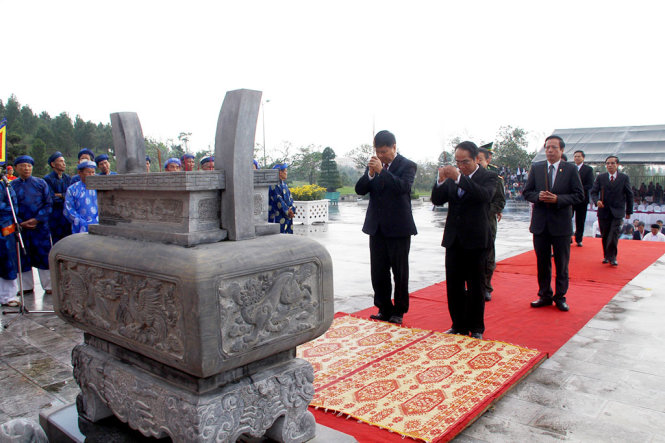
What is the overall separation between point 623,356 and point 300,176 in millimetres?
34132

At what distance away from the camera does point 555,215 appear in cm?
434

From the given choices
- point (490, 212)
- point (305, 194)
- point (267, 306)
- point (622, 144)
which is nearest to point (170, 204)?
point (267, 306)

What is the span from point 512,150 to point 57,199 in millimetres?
26157

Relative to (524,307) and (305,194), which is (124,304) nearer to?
(524,307)

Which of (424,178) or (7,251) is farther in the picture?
(424,178)

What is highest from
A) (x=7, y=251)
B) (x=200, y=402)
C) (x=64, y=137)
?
(x=64, y=137)

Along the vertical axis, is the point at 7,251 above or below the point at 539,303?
above

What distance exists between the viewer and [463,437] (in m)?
2.21

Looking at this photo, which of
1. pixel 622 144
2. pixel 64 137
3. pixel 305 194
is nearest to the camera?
pixel 305 194

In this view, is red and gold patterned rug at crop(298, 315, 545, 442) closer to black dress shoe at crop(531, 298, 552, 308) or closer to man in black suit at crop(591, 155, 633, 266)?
black dress shoe at crop(531, 298, 552, 308)

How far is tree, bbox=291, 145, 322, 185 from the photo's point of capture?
35.1 metres

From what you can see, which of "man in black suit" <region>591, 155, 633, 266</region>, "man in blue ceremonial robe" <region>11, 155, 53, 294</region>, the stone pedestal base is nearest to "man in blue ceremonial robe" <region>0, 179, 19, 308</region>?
"man in blue ceremonial robe" <region>11, 155, 53, 294</region>

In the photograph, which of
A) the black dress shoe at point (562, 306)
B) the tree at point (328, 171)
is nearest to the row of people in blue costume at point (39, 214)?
the black dress shoe at point (562, 306)

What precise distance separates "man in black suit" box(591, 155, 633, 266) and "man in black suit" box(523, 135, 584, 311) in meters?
2.79
